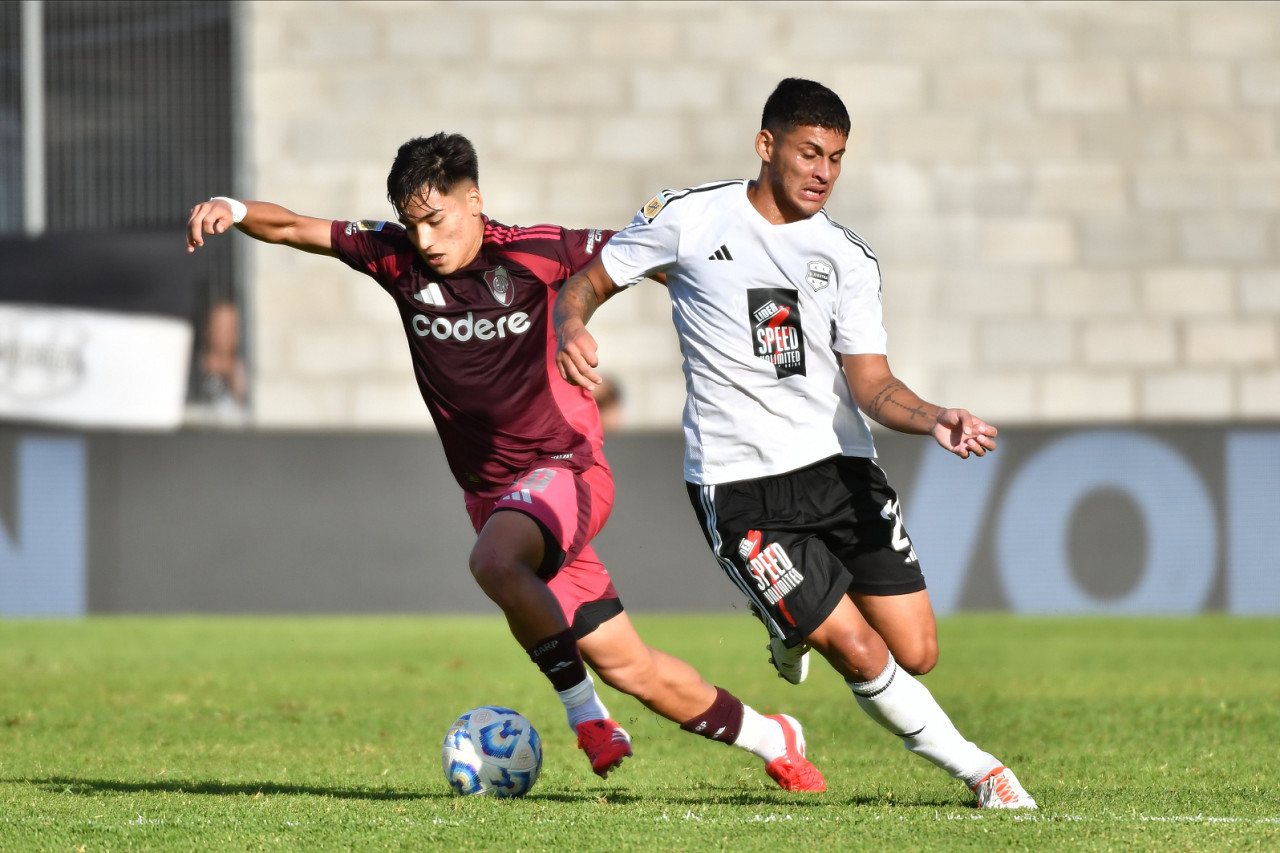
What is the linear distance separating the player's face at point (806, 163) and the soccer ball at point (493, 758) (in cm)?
183

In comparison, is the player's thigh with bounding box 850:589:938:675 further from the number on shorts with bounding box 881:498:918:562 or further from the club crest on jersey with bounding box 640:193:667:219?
the club crest on jersey with bounding box 640:193:667:219

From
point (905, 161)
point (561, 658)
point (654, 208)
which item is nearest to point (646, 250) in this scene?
Answer: point (654, 208)

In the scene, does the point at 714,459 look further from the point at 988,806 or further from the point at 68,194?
the point at 68,194

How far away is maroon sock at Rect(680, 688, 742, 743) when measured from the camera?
5.21m

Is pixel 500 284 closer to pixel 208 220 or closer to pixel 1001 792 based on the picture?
pixel 208 220

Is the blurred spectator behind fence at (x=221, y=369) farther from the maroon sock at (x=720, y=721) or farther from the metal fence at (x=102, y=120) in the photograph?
the maroon sock at (x=720, y=721)

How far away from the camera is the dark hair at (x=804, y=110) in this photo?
4770mm

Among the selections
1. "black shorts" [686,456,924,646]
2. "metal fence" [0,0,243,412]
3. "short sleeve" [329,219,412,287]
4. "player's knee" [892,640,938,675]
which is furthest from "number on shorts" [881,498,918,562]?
"metal fence" [0,0,243,412]

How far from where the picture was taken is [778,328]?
489 cm

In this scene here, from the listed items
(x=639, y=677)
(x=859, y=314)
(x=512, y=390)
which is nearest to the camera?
(x=859, y=314)

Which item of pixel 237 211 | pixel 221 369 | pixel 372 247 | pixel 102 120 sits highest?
pixel 102 120

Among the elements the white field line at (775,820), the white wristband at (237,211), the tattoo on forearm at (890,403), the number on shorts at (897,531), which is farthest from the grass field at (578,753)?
the white wristband at (237,211)

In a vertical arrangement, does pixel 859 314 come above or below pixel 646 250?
below

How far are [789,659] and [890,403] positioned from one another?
106 centimetres
